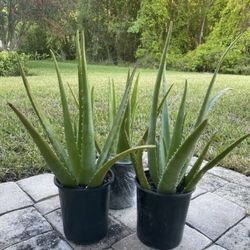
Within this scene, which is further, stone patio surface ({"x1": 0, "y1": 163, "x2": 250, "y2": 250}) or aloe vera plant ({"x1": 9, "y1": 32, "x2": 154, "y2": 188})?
stone patio surface ({"x1": 0, "y1": 163, "x2": 250, "y2": 250})

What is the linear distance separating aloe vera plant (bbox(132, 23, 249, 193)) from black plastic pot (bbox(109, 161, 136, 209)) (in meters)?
0.20

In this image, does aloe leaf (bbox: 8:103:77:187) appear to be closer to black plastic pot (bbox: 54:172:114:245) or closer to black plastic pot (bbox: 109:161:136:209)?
black plastic pot (bbox: 54:172:114:245)

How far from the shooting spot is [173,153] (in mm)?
1245

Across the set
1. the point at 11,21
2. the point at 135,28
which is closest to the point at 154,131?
the point at 11,21

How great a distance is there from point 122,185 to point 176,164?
0.48 meters

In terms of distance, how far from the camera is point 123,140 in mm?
1407

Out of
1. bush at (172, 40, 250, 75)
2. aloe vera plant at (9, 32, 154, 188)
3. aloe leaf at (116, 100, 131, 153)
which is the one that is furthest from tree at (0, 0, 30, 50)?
aloe vera plant at (9, 32, 154, 188)

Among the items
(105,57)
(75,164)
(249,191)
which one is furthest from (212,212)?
(105,57)

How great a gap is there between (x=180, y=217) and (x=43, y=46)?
686 inches

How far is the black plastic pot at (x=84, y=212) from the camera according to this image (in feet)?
4.03

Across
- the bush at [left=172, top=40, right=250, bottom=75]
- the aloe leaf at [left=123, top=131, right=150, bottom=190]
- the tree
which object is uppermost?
the tree

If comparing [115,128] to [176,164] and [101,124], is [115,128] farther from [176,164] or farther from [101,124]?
[101,124]

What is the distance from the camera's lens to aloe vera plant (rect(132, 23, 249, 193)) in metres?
1.11

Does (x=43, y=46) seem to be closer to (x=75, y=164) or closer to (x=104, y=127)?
(x=104, y=127)
